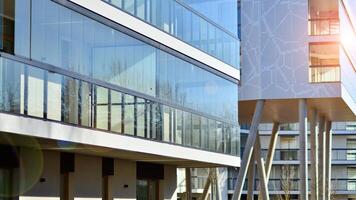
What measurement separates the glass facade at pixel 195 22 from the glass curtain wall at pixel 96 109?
2395 mm

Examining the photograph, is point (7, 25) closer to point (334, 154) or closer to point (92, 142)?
point (92, 142)

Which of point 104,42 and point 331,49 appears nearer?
point 104,42

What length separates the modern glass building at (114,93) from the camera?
1648cm

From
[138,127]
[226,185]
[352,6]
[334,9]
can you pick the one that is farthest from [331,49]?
[226,185]

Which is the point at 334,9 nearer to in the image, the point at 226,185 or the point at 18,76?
the point at 18,76

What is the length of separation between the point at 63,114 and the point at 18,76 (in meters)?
1.95

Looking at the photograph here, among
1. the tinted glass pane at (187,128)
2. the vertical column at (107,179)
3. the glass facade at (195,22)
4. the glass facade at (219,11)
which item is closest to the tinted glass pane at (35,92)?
the glass facade at (195,22)

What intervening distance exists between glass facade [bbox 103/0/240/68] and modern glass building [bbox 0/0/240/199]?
5cm

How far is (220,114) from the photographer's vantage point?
28.8 meters

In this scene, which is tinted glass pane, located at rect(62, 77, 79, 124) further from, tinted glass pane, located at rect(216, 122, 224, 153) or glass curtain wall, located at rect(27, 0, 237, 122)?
tinted glass pane, located at rect(216, 122, 224, 153)

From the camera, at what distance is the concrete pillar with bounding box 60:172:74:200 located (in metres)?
20.9

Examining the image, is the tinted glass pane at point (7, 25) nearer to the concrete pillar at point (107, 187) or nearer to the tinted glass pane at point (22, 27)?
the tinted glass pane at point (22, 27)

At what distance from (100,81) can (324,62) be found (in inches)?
793

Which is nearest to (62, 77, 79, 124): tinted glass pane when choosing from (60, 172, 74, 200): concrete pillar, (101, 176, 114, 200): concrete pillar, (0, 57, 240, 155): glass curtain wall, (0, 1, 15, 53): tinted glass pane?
(0, 57, 240, 155): glass curtain wall
